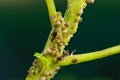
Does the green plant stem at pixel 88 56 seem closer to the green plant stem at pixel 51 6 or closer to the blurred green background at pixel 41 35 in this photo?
the green plant stem at pixel 51 6

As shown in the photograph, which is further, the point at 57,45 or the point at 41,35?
the point at 41,35

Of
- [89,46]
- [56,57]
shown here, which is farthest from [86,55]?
[89,46]

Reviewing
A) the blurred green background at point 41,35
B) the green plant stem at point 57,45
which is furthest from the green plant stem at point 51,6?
the blurred green background at point 41,35

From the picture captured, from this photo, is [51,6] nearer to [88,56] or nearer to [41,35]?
[88,56]

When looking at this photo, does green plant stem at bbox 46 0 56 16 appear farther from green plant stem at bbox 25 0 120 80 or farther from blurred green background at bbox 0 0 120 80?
blurred green background at bbox 0 0 120 80

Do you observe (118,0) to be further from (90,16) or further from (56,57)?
(56,57)

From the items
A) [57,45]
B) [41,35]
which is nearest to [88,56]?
[57,45]

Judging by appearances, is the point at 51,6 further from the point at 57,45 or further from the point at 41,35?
the point at 41,35

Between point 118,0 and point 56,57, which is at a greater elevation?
point 118,0

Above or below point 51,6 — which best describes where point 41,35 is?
above
